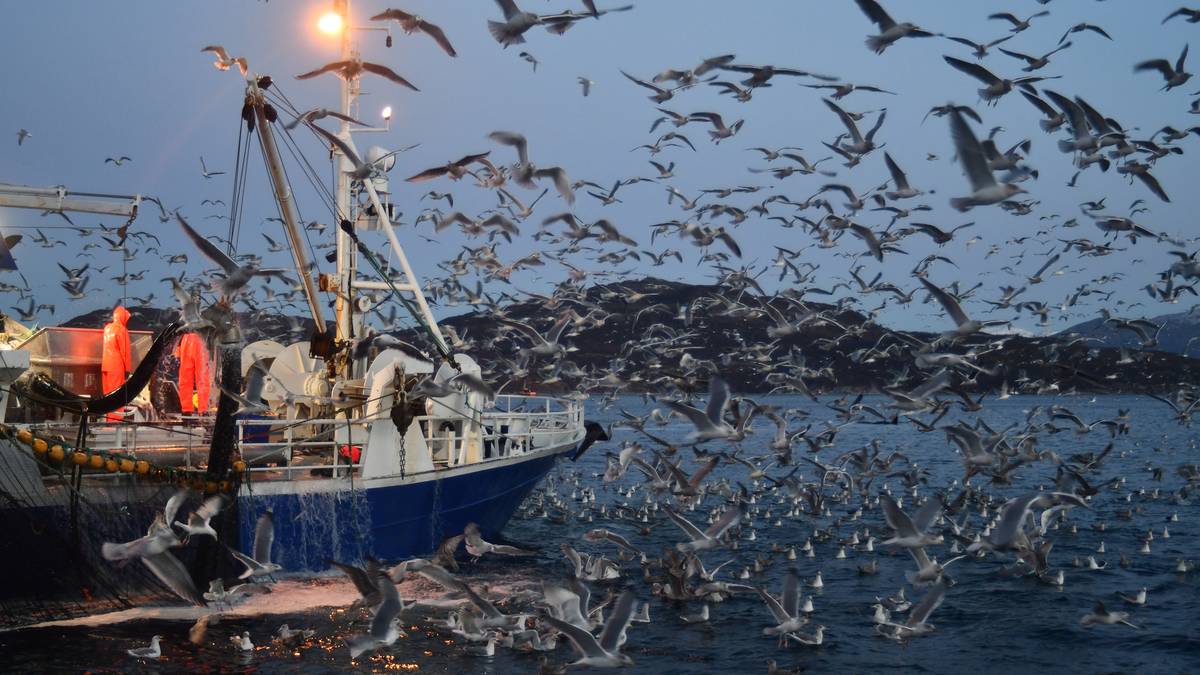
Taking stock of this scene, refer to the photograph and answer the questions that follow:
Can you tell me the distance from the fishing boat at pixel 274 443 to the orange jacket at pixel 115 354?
68 cm

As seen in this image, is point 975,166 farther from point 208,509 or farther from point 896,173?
point 208,509

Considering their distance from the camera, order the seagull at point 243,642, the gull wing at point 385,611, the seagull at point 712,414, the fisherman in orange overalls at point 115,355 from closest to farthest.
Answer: the gull wing at point 385,611
the seagull at point 712,414
the seagull at point 243,642
the fisherman in orange overalls at point 115,355

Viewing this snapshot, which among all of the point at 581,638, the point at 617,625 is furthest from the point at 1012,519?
the point at 581,638

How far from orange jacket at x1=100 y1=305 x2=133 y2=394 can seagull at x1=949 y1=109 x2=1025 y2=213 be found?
16308 millimetres

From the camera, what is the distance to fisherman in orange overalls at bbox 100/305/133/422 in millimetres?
21656

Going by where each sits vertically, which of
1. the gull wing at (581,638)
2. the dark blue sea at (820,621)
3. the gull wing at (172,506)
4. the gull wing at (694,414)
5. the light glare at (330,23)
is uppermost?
the light glare at (330,23)

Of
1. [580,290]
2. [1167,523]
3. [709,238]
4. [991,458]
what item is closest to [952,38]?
[991,458]

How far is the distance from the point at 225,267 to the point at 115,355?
850cm

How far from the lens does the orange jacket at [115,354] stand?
71.1ft

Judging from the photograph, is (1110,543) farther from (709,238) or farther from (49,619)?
(49,619)

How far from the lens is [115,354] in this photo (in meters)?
21.8

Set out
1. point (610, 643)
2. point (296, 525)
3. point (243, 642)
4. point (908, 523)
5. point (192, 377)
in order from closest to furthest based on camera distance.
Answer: point (610, 643), point (908, 523), point (243, 642), point (296, 525), point (192, 377)

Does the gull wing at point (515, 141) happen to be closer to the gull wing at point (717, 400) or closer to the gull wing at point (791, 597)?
the gull wing at point (717, 400)

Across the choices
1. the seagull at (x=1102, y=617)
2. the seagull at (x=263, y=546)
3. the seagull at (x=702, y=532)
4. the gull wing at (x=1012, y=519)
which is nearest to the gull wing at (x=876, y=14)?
the gull wing at (x=1012, y=519)
